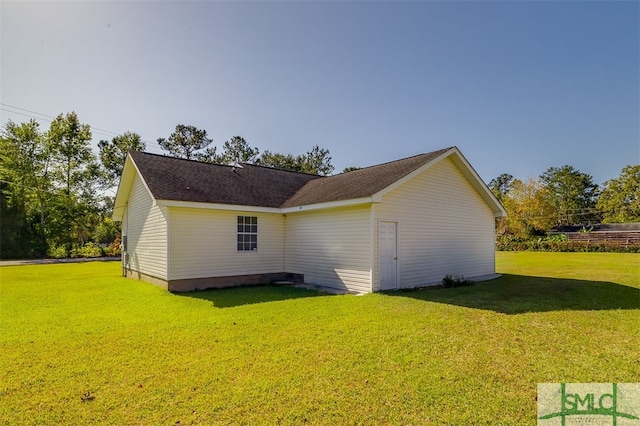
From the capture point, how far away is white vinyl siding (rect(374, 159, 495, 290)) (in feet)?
37.3

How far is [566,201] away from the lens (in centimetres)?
6275

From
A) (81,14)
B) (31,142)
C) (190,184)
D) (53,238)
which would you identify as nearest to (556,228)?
(190,184)

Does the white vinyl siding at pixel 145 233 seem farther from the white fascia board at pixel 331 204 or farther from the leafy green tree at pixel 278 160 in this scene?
the leafy green tree at pixel 278 160

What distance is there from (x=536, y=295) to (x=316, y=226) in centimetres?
701

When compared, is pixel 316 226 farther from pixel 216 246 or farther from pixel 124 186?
pixel 124 186

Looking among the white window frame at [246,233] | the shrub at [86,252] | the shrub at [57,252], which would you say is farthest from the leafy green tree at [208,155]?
the white window frame at [246,233]

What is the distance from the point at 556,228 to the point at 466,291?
43.7m

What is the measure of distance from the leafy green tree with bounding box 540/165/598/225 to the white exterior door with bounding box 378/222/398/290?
6261 centimetres

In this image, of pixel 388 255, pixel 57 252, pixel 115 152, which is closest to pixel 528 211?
pixel 388 255

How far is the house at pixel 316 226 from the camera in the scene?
10.9 m

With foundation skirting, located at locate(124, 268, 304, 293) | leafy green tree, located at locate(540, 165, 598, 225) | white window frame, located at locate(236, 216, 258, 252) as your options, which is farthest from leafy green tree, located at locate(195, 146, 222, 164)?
leafy green tree, located at locate(540, 165, 598, 225)

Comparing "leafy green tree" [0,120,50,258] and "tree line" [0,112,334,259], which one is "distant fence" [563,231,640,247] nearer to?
"tree line" [0,112,334,259]

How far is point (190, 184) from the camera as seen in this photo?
12469 millimetres

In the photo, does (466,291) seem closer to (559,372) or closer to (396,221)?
(396,221)
